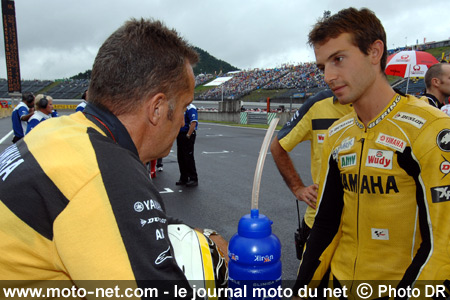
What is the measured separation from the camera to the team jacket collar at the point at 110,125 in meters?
1.14

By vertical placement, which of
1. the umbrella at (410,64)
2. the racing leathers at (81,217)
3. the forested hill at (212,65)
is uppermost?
the forested hill at (212,65)

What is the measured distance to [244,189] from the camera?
7258 mm

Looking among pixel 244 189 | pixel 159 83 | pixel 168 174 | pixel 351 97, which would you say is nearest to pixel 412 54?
pixel 244 189

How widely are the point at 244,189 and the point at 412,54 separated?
785cm

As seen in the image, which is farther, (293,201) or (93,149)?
(293,201)

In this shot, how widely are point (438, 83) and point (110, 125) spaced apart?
Result: 14.2ft

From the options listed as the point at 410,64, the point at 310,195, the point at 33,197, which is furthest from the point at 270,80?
the point at 33,197

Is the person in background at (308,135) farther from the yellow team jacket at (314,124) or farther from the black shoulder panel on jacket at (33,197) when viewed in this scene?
the black shoulder panel on jacket at (33,197)

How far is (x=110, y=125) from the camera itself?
1.15 metres

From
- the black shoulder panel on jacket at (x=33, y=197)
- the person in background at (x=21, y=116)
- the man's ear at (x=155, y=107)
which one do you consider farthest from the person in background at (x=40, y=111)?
the black shoulder panel on jacket at (x=33, y=197)

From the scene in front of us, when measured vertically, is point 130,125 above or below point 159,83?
below

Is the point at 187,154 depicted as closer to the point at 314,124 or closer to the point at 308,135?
the point at 308,135

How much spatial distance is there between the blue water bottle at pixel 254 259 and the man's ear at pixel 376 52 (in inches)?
38.0

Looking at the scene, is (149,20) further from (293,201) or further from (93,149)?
(293,201)
